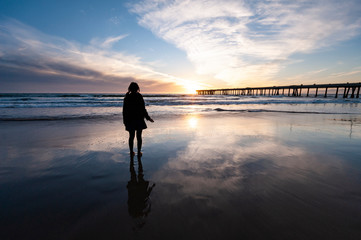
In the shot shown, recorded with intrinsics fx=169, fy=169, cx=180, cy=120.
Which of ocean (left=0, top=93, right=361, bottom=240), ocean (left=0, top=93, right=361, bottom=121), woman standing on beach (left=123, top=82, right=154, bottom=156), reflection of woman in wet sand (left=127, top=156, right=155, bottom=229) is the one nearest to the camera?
ocean (left=0, top=93, right=361, bottom=240)

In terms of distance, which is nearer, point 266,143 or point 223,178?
point 223,178

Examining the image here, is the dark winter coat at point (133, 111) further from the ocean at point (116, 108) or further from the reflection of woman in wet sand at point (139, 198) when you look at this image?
the ocean at point (116, 108)

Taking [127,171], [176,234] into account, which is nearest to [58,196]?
[127,171]

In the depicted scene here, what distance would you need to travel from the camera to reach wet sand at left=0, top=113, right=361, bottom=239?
1.84 m

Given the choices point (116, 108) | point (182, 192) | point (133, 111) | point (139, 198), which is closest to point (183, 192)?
point (182, 192)

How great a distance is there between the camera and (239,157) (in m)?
3.97

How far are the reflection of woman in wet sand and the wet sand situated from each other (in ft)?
0.04

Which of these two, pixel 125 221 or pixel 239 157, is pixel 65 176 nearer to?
pixel 125 221

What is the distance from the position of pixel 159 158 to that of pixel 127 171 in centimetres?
86

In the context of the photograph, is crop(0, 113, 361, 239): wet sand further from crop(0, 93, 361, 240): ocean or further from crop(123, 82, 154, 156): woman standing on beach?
crop(123, 82, 154, 156): woman standing on beach

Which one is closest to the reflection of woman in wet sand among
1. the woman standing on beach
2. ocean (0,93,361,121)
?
the woman standing on beach

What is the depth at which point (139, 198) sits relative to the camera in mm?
2402

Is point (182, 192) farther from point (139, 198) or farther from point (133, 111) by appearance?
point (133, 111)

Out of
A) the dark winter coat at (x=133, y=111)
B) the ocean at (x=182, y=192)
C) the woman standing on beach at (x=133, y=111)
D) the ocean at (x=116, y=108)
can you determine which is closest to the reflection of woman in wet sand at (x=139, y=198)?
the ocean at (x=182, y=192)
